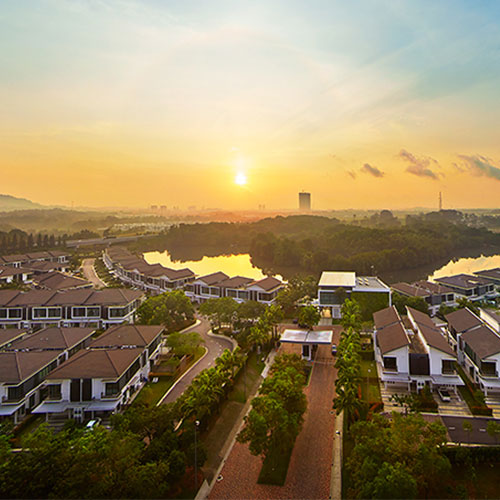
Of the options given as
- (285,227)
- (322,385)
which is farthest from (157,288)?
(285,227)

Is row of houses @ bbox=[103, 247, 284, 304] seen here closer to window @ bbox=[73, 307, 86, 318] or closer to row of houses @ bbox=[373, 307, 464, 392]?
window @ bbox=[73, 307, 86, 318]

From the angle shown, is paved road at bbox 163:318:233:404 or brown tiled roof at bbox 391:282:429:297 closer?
paved road at bbox 163:318:233:404

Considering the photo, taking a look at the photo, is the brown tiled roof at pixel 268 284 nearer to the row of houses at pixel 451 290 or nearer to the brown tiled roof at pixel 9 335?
the row of houses at pixel 451 290

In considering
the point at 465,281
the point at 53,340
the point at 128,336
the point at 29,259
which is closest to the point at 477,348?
the point at 465,281

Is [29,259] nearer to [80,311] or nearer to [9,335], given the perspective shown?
[80,311]

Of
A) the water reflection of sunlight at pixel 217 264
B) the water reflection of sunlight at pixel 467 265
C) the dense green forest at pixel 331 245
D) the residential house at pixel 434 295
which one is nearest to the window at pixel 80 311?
the residential house at pixel 434 295

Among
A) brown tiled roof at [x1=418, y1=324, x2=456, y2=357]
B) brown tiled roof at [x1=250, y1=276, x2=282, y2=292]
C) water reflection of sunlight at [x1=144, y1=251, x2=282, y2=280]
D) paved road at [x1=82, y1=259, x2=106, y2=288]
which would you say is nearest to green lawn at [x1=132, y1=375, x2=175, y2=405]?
brown tiled roof at [x1=418, y1=324, x2=456, y2=357]
